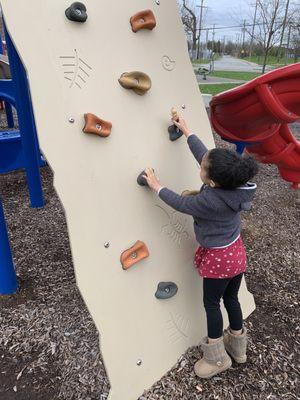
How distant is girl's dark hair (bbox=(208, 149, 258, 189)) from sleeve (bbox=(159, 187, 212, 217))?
0.33 feet

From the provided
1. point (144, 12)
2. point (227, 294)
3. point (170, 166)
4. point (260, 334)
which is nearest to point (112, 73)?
point (144, 12)

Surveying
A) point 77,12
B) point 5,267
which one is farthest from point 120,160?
point 5,267

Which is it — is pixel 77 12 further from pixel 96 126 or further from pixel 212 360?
pixel 212 360

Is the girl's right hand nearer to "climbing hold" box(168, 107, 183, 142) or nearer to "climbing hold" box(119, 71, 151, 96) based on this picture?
"climbing hold" box(168, 107, 183, 142)

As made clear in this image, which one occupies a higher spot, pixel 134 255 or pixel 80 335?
pixel 134 255

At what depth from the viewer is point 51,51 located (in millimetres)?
1473

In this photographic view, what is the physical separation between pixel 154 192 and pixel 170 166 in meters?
0.17

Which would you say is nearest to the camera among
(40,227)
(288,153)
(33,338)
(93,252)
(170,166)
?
(93,252)

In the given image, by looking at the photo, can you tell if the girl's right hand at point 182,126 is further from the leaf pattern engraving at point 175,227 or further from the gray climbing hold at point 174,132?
the leaf pattern engraving at point 175,227

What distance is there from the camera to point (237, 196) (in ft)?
5.35

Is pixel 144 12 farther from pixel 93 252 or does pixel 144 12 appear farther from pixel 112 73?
pixel 93 252

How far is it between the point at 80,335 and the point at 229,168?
1282 millimetres

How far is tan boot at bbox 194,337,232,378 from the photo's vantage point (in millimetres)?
1939

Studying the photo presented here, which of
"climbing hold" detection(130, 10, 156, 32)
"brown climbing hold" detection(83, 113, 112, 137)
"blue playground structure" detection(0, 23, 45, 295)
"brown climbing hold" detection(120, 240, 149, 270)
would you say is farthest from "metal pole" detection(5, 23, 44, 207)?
"brown climbing hold" detection(120, 240, 149, 270)
